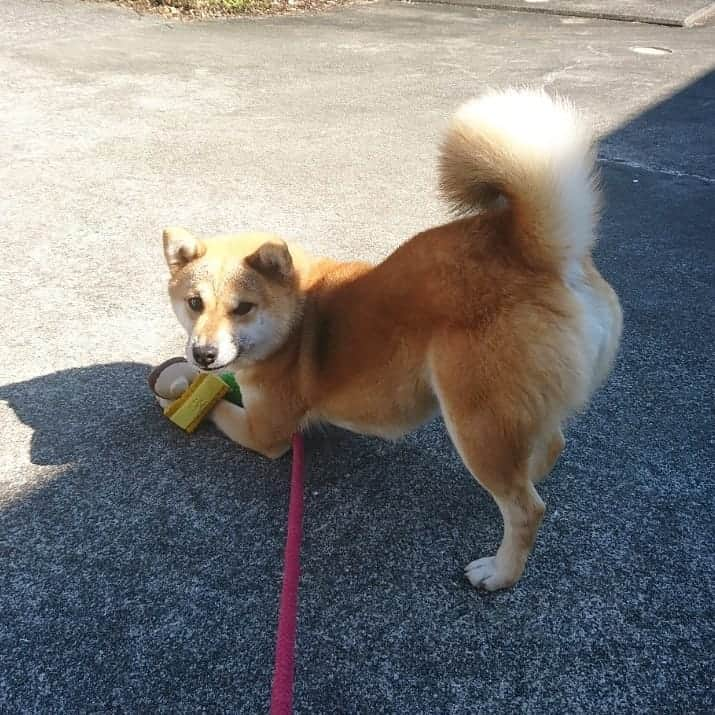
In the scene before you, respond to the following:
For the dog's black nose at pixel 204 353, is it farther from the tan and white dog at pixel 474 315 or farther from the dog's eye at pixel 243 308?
the dog's eye at pixel 243 308

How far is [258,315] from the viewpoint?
250cm

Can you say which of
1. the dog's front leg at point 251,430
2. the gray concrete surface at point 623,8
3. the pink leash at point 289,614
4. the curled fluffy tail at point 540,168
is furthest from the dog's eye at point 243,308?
the gray concrete surface at point 623,8

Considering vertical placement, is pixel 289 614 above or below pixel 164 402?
above

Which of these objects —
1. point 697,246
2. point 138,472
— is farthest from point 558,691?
point 697,246

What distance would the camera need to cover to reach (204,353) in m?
2.35

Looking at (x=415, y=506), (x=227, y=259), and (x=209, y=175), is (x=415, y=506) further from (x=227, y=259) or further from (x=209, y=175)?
(x=209, y=175)

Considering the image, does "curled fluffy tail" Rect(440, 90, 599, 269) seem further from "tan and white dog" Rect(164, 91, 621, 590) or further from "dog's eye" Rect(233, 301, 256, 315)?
"dog's eye" Rect(233, 301, 256, 315)

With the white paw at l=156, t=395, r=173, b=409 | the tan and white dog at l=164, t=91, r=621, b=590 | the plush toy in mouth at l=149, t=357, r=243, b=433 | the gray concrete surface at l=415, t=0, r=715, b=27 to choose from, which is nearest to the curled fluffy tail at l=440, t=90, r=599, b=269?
the tan and white dog at l=164, t=91, r=621, b=590

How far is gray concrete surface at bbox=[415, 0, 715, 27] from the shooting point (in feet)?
40.2

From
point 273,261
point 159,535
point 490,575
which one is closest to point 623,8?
point 273,261

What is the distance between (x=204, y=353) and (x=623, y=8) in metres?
13.8

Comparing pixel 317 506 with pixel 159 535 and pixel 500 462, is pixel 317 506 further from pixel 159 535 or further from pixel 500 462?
pixel 500 462

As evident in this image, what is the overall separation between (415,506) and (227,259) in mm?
Result: 1187

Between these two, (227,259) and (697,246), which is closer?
(227,259)
